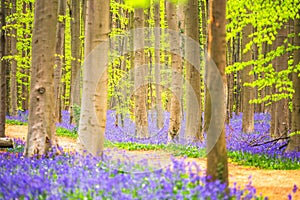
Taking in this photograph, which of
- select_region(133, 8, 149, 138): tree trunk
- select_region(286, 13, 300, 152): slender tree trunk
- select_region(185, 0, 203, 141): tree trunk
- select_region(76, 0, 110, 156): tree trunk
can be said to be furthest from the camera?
select_region(133, 8, 149, 138): tree trunk

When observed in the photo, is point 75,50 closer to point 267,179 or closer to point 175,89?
point 175,89

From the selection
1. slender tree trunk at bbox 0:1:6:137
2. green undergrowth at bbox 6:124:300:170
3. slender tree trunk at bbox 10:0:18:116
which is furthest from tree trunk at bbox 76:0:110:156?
slender tree trunk at bbox 10:0:18:116

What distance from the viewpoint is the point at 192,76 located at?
13.9 meters

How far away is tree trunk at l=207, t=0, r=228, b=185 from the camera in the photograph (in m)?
5.25

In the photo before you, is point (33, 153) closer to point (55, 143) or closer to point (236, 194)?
point (55, 143)

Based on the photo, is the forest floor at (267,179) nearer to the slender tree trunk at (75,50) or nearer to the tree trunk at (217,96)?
the tree trunk at (217,96)

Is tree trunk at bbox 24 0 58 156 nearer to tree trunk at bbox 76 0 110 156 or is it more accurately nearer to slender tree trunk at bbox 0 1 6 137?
tree trunk at bbox 76 0 110 156

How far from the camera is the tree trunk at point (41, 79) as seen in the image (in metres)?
8.62

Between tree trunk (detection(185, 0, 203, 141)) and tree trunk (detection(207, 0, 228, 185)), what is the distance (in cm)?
811

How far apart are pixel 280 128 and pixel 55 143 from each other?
27.4 feet

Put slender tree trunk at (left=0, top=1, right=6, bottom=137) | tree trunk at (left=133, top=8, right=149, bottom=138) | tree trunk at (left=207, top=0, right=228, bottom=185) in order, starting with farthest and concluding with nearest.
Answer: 1. tree trunk at (left=133, top=8, right=149, bottom=138)
2. slender tree trunk at (left=0, top=1, right=6, bottom=137)
3. tree trunk at (left=207, top=0, right=228, bottom=185)

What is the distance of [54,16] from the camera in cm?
883

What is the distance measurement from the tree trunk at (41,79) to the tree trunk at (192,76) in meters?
6.05

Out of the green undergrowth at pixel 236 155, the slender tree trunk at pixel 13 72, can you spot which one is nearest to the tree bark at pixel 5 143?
the green undergrowth at pixel 236 155
